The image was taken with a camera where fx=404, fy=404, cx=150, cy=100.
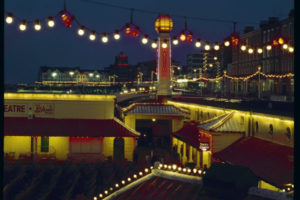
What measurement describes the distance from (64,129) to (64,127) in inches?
9.0

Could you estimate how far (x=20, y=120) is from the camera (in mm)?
27969

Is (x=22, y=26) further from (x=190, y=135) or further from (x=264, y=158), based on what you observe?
(x=190, y=135)

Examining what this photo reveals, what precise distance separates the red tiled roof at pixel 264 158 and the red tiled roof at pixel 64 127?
338 inches

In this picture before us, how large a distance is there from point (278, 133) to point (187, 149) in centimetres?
1187

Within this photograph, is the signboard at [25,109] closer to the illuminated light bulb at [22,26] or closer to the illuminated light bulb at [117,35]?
the illuminated light bulb at [117,35]

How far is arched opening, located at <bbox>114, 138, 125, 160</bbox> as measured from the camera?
28.0 meters

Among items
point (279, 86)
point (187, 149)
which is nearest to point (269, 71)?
point (279, 86)

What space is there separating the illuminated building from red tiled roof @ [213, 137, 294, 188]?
28.0ft

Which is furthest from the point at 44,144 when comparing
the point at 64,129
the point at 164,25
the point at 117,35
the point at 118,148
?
the point at 164,25

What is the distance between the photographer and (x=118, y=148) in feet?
92.0

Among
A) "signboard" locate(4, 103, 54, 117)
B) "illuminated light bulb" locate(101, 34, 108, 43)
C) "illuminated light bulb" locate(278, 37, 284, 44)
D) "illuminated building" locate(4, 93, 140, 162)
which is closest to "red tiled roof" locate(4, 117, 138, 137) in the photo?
"illuminated building" locate(4, 93, 140, 162)

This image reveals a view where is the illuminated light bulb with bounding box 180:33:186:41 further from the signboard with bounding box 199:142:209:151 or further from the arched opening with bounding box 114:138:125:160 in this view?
the arched opening with bounding box 114:138:125:160

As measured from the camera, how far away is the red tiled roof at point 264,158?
14759 mm

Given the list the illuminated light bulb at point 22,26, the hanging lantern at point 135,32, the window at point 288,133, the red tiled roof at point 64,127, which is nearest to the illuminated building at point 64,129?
the red tiled roof at point 64,127
